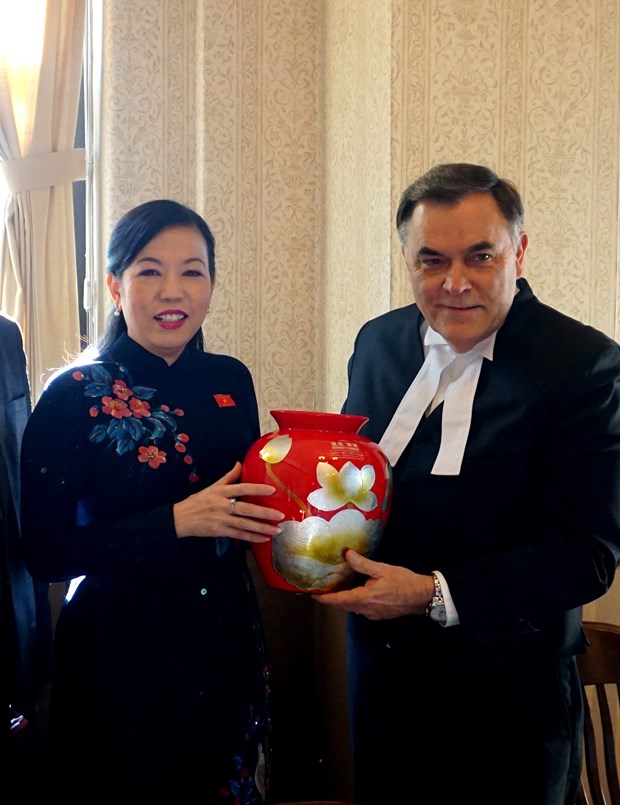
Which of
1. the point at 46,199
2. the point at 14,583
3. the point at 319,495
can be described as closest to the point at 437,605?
the point at 319,495

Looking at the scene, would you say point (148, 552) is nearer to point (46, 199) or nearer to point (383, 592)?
point (383, 592)

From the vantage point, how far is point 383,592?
1.28 metres

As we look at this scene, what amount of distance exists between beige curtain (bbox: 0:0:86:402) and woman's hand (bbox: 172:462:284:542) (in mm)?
1359

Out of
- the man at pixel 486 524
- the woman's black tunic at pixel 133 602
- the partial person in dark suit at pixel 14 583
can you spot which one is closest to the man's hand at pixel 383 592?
the man at pixel 486 524

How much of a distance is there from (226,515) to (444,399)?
1.44 feet

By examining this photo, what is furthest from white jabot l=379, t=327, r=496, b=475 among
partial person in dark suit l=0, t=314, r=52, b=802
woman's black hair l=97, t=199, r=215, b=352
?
partial person in dark suit l=0, t=314, r=52, b=802

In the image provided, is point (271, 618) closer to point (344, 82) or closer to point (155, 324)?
point (155, 324)

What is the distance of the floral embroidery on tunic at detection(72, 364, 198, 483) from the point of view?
137cm

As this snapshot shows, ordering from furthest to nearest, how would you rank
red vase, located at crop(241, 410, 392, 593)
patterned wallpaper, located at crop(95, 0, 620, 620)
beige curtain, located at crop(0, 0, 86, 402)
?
beige curtain, located at crop(0, 0, 86, 402)
patterned wallpaper, located at crop(95, 0, 620, 620)
red vase, located at crop(241, 410, 392, 593)

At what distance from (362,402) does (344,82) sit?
50.2 inches

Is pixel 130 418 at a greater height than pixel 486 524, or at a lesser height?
greater

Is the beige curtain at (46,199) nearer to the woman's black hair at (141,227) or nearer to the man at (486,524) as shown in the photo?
the woman's black hair at (141,227)

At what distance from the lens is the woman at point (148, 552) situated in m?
1.33

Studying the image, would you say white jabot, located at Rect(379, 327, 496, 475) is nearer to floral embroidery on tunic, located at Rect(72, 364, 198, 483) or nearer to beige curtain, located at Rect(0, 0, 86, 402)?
floral embroidery on tunic, located at Rect(72, 364, 198, 483)
